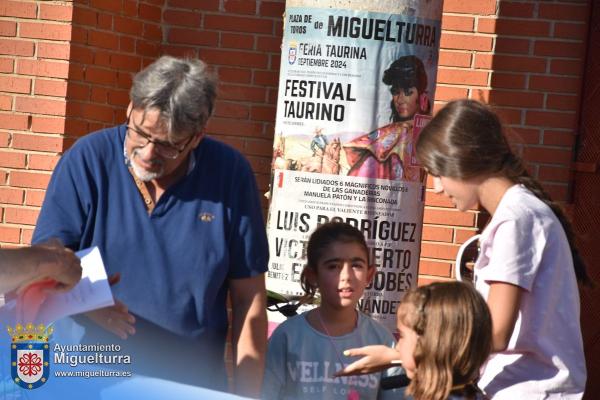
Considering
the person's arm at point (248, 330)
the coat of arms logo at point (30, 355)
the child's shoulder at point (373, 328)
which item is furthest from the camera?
the child's shoulder at point (373, 328)

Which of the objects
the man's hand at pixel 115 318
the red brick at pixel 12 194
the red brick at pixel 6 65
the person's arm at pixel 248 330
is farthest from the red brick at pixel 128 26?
the man's hand at pixel 115 318

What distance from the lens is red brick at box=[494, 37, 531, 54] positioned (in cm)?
617

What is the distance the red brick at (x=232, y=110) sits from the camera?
649cm

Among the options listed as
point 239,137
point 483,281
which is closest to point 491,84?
point 239,137

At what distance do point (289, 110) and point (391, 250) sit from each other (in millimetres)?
757

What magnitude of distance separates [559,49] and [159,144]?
3.40 metres

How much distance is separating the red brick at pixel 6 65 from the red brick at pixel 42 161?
49cm

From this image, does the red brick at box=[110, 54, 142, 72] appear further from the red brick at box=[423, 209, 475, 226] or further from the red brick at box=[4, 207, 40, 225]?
the red brick at box=[423, 209, 475, 226]

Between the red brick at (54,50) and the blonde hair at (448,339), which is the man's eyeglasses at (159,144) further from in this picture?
the red brick at (54,50)

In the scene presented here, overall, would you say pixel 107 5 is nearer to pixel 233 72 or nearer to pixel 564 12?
pixel 233 72

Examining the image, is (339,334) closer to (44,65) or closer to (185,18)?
(44,65)

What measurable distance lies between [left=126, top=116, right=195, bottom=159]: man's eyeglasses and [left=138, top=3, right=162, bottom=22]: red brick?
120 inches

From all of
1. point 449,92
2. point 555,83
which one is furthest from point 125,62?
point 555,83

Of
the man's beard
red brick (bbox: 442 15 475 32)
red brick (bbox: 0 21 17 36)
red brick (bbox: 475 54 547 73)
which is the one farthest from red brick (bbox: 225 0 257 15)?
the man's beard
